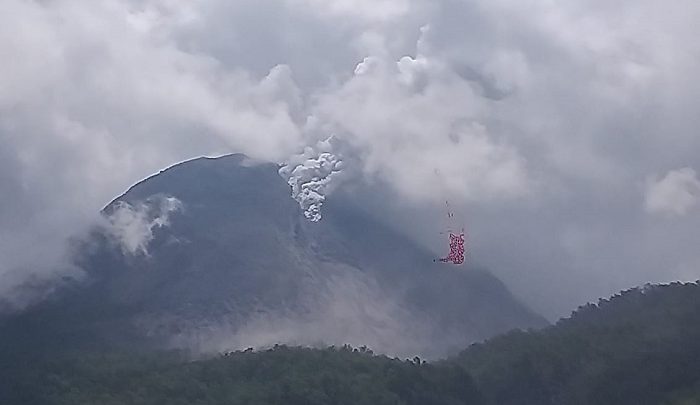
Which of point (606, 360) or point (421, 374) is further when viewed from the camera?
point (421, 374)

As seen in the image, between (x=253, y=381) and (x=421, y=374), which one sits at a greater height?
(x=421, y=374)

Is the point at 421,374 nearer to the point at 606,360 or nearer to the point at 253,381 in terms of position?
the point at 253,381

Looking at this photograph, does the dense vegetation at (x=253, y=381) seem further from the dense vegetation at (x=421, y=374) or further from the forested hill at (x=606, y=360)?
the forested hill at (x=606, y=360)

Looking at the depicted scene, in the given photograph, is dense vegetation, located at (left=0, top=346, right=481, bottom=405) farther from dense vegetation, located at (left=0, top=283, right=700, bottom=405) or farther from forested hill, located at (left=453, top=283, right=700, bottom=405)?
forested hill, located at (left=453, top=283, right=700, bottom=405)

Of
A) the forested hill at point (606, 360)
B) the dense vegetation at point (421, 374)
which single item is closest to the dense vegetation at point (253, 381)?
the dense vegetation at point (421, 374)

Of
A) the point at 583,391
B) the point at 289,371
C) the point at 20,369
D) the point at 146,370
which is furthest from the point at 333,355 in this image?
the point at 20,369

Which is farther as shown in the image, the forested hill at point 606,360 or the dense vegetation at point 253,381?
the forested hill at point 606,360

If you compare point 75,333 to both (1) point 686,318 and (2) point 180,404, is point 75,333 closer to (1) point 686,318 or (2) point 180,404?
(2) point 180,404

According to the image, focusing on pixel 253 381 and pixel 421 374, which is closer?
pixel 253 381

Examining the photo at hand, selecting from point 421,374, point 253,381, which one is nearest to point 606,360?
point 421,374
